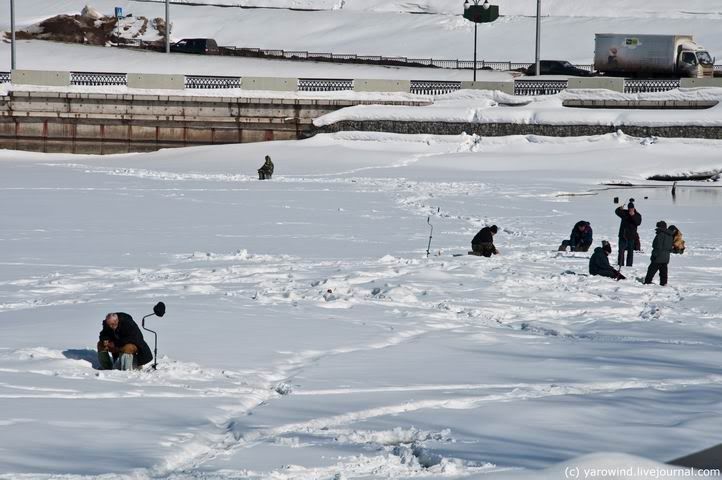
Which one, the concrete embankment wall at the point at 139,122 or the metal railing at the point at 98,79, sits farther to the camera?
the metal railing at the point at 98,79

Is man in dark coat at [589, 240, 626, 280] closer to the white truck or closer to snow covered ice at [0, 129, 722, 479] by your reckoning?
snow covered ice at [0, 129, 722, 479]

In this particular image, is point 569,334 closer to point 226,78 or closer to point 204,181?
point 204,181

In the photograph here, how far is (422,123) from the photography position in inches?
1663

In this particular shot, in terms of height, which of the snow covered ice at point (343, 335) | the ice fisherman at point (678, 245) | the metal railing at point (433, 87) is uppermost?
the metal railing at point (433, 87)

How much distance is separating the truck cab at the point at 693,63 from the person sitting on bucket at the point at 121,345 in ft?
144

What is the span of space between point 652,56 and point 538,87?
919 cm

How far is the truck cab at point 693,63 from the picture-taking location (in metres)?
51.3

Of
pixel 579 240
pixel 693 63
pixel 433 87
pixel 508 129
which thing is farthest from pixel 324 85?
pixel 579 240

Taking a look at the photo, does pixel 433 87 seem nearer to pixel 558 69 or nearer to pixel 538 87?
pixel 538 87

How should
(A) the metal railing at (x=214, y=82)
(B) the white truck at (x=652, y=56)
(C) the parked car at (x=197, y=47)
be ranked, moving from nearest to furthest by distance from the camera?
(A) the metal railing at (x=214, y=82)
(B) the white truck at (x=652, y=56)
(C) the parked car at (x=197, y=47)

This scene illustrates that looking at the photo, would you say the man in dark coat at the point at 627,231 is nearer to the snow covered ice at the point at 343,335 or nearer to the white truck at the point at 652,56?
the snow covered ice at the point at 343,335

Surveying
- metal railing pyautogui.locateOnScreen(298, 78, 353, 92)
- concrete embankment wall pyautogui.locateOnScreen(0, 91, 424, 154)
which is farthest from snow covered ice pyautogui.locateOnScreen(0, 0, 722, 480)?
metal railing pyautogui.locateOnScreen(298, 78, 353, 92)

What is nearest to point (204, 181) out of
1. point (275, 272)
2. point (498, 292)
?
point (275, 272)

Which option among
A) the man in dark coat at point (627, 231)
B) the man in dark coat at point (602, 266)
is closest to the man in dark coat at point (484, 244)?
the man in dark coat at point (627, 231)
